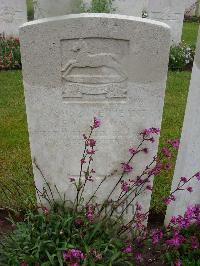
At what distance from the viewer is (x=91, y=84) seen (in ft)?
9.32

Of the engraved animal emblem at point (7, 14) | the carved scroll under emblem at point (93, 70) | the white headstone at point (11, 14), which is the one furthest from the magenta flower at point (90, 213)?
the engraved animal emblem at point (7, 14)

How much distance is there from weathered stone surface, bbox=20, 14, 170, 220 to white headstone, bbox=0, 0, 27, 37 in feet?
21.6

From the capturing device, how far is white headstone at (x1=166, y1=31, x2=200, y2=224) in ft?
9.36

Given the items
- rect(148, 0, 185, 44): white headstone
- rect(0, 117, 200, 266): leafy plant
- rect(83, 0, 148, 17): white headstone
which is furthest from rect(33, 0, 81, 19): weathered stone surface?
rect(83, 0, 148, 17): white headstone

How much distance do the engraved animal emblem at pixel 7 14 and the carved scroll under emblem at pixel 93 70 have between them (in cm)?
684

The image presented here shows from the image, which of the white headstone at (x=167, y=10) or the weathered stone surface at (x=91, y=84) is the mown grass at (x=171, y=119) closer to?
the weathered stone surface at (x=91, y=84)

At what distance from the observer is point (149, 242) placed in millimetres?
3121

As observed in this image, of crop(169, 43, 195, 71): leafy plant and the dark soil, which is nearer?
the dark soil

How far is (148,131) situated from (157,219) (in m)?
1.24

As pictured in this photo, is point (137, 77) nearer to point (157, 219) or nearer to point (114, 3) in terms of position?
point (157, 219)

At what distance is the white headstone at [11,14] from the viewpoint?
8891mm

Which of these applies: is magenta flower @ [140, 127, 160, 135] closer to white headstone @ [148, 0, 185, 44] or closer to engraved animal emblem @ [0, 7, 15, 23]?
white headstone @ [148, 0, 185, 44]

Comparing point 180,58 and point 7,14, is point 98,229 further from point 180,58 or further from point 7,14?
point 7,14

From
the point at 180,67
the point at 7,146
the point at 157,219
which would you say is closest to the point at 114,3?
the point at 180,67
